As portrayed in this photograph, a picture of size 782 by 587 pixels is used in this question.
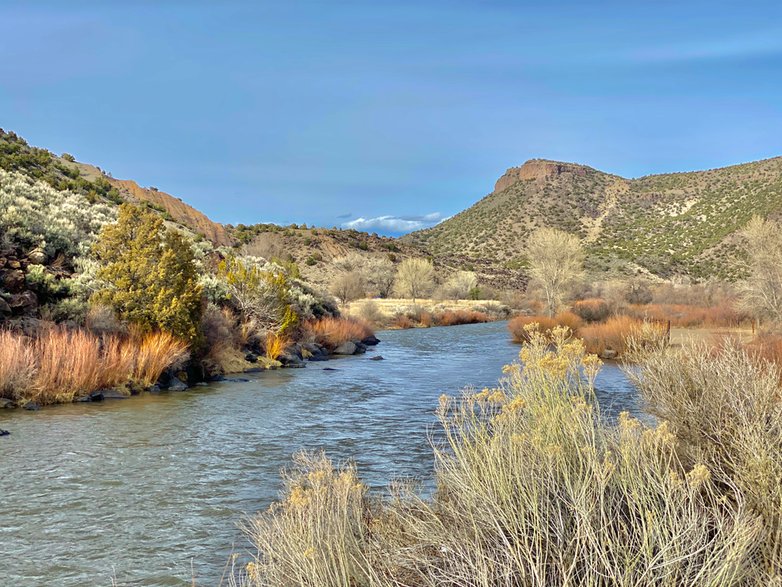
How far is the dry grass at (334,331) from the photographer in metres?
28.4

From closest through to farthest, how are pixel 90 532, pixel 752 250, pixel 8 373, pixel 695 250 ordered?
pixel 90 532, pixel 8 373, pixel 752 250, pixel 695 250

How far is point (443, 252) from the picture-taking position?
105m

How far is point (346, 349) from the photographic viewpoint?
28.2m

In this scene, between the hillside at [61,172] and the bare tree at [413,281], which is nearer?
the hillside at [61,172]

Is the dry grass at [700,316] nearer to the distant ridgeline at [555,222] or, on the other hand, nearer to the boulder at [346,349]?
the boulder at [346,349]

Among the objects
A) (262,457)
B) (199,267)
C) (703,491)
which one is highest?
(199,267)

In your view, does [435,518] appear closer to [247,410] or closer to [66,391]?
[247,410]

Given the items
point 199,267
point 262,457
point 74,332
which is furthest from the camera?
point 199,267

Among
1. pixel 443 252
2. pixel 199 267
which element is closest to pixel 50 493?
pixel 199 267

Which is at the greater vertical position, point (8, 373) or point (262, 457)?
point (8, 373)

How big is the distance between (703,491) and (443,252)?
332 ft

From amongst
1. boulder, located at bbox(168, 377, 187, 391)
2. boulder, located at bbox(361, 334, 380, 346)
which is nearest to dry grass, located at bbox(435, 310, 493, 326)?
boulder, located at bbox(361, 334, 380, 346)

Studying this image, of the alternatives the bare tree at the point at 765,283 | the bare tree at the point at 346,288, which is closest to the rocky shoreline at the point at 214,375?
the bare tree at the point at 765,283

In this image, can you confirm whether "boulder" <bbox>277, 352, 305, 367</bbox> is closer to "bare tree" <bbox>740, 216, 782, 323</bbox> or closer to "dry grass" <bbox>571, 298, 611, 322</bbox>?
"dry grass" <bbox>571, 298, 611, 322</bbox>
